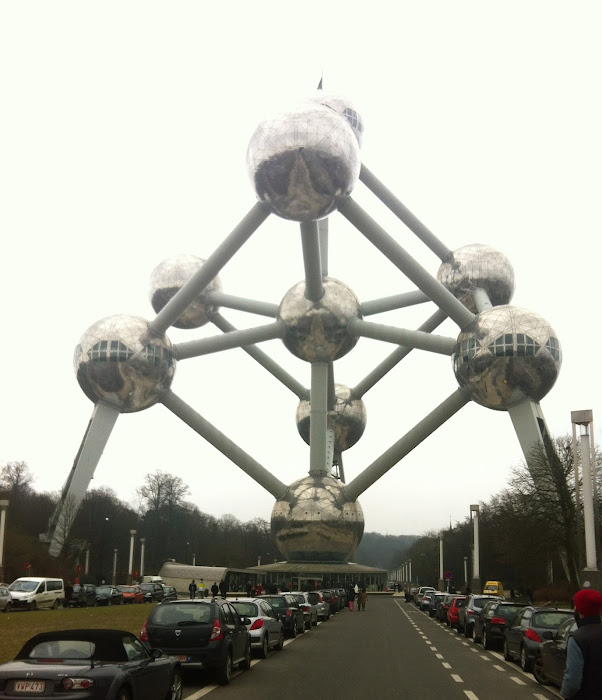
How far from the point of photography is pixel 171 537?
71.6 metres

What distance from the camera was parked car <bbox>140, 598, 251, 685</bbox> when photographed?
32.7ft

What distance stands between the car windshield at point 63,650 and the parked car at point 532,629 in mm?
6921

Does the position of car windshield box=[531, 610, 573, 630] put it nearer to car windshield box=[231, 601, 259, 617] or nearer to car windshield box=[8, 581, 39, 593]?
car windshield box=[231, 601, 259, 617]

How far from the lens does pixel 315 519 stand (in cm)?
3178

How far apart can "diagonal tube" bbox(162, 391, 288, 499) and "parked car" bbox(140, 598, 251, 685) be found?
20.4 meters

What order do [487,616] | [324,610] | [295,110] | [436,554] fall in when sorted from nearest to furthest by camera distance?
[487,616] < [295,110] < [324,610] < [436,554]

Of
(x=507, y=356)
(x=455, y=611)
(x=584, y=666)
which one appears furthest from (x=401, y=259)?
(x=584, y=666)

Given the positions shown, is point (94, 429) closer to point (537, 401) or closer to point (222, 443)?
point (222, 443)

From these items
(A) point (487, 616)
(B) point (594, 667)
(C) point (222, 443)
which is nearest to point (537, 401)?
(C) point (222, 443)

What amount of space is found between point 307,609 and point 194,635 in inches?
456

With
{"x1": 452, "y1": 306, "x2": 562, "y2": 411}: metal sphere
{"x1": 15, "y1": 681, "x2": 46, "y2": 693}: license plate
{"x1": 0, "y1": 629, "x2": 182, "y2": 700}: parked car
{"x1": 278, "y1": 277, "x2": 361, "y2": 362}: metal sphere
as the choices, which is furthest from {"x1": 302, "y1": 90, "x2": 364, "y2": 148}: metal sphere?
{"x1": 15, "y1": 681, "x2": 46, "y2": 693}: license plate

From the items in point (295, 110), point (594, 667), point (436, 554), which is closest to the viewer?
point (594, 667)

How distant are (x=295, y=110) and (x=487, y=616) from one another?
12.7m

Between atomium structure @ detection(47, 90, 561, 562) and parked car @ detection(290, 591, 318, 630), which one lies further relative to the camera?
atomium structure @ detection(47, 90, 561, 562)
